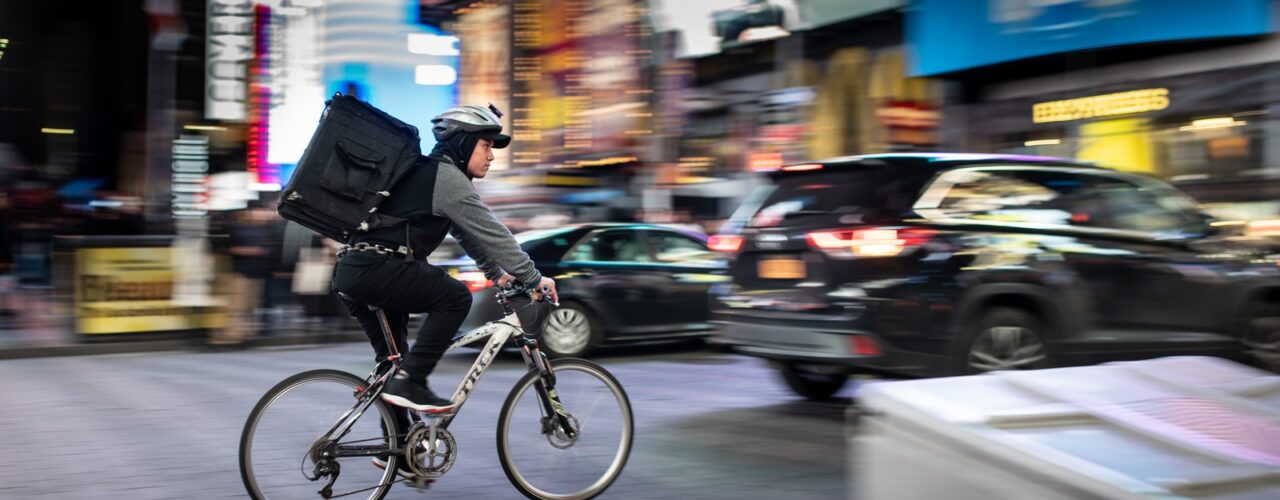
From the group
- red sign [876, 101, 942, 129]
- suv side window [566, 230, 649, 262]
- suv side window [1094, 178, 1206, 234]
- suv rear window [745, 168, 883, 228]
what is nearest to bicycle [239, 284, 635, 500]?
suv rear window [745, 168, 883, 228]

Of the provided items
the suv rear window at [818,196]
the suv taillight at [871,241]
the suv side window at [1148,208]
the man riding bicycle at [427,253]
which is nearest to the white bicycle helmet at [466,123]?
the man riding bicycle at [427,253]

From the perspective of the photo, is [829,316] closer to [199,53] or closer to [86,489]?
[86,489]

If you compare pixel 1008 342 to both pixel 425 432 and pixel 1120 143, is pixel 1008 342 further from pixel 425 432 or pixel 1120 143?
pixel 1120 143

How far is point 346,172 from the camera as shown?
4574mm

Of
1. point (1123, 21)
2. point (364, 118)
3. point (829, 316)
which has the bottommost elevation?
point (829, 316)

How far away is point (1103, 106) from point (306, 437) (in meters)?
17.7

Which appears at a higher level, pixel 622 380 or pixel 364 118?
pixel 364 118

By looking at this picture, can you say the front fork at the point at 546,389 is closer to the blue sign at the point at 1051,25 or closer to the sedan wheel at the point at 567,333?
the sedan wheel at the point at 567,333

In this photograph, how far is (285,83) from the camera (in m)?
33.3

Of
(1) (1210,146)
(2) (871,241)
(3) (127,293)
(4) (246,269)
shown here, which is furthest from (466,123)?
(1) (1210,146)

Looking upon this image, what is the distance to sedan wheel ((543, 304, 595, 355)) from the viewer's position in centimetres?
1159

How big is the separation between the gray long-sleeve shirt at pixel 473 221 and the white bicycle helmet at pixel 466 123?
0.14 m

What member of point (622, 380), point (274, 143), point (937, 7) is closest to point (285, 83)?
point (274, 143)

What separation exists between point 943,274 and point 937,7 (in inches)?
626
